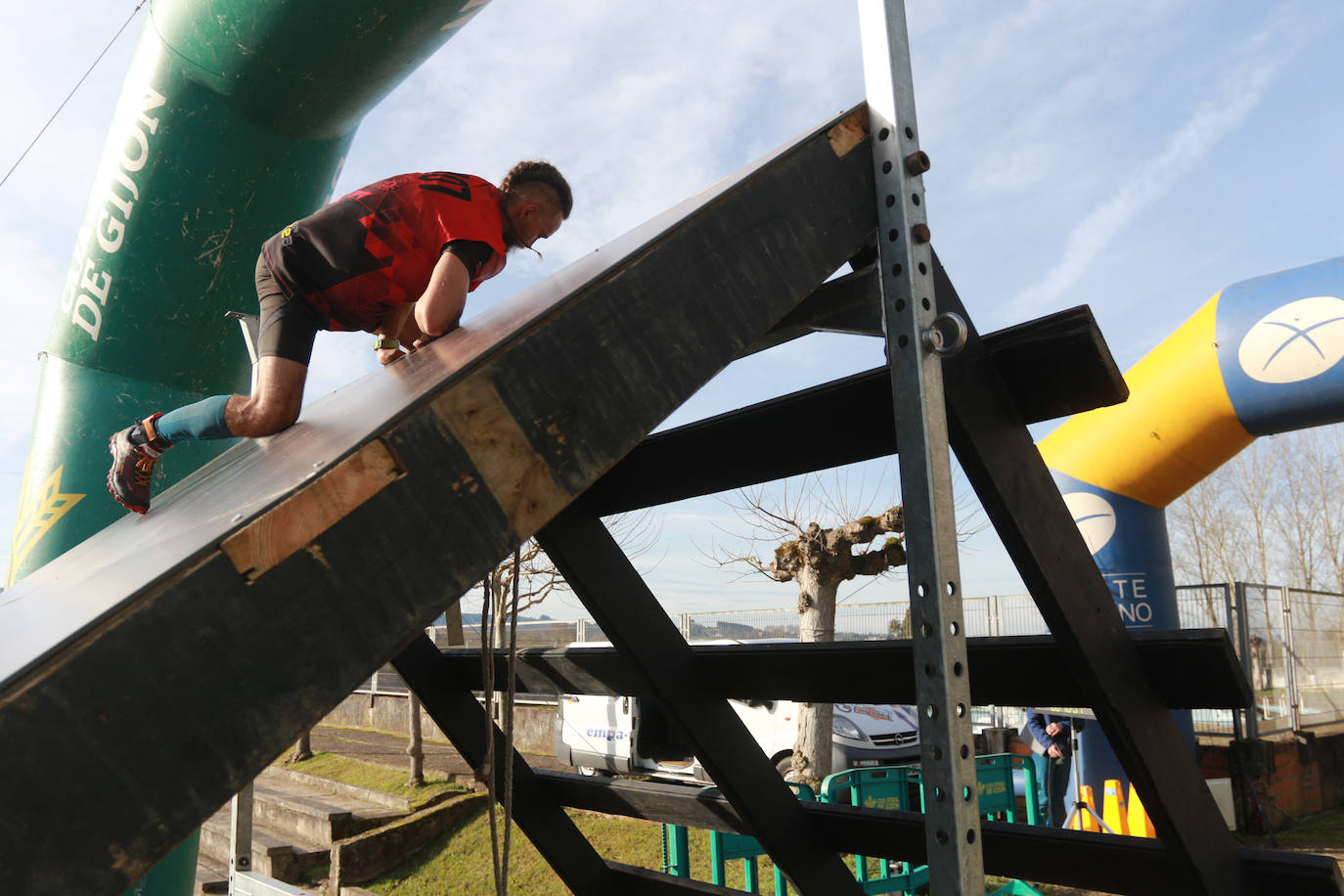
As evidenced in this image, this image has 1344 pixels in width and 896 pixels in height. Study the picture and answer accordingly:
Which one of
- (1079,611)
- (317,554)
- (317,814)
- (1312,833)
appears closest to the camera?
(317,554)

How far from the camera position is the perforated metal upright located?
1.40 m

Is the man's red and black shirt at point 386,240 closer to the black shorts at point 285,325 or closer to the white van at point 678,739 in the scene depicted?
the black shorts at point 285,325

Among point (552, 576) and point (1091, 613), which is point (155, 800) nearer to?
point (1091, 613)

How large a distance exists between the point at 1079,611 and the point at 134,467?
1.98m

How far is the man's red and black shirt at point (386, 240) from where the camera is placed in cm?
182

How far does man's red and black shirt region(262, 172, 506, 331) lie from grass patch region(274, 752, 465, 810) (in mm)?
9020

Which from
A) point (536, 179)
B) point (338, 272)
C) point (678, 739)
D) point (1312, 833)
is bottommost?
point (1312, 833)

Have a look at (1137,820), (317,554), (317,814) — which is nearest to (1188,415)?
(1137,820)

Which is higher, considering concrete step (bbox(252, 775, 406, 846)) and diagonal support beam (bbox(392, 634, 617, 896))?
diagonal support beam (bbox(392, 634, 617, 896))

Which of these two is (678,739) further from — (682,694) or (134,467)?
A: (134,467)

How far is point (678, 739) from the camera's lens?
1062 cm

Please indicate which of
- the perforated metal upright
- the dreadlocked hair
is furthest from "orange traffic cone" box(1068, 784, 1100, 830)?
the dreadlocked hair

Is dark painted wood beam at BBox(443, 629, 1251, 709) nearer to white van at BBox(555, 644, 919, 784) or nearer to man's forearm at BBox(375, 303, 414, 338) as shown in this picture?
man's forearm at BBox(375, 303, 414, 338)

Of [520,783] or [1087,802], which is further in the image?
[1087,802]
